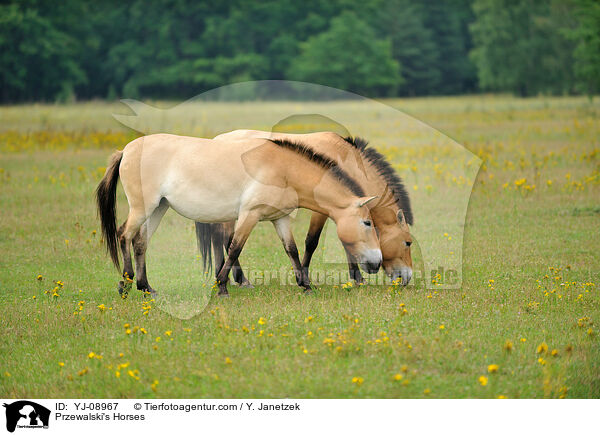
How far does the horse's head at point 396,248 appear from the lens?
292 inches

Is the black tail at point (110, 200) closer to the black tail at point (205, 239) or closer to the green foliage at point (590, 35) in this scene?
the black tail at point (205, 239)

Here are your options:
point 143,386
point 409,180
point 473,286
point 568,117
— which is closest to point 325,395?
point 143,386

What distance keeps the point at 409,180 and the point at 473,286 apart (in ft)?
22.9

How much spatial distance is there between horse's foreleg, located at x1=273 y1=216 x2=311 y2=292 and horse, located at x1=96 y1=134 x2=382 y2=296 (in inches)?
0.6

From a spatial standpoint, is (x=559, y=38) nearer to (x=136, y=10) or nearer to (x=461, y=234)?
(x=136, y=10)

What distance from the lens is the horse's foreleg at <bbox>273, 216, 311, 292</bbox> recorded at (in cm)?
744

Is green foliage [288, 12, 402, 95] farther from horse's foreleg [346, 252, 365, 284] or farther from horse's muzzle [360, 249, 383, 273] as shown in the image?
horse's muzzle [360, 249, 383, 273]

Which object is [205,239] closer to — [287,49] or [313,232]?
[313,232]

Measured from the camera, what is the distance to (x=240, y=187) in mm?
7227

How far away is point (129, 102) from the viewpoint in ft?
25.6

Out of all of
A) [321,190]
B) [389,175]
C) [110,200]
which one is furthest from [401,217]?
[110,200]

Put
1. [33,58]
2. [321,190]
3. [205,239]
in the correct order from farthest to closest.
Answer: [33,58] → [205,239] → [321,190]

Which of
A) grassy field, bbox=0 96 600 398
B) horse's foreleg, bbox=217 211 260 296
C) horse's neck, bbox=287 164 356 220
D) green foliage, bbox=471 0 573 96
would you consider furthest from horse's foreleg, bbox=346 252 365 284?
green foliage, bbox=471 0 573 96
